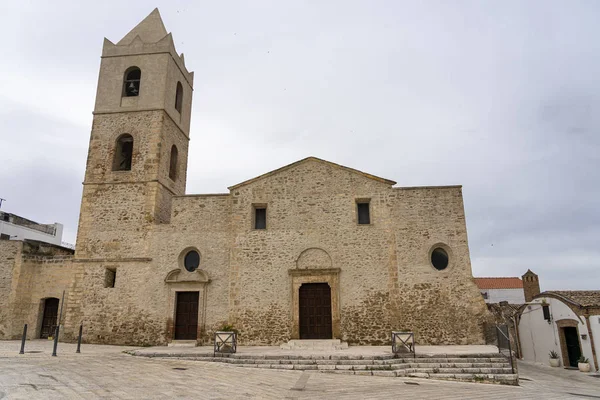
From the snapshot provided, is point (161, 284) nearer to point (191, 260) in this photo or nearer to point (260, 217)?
point (191, 260)

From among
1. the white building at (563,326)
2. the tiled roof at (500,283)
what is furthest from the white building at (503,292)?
the white building at (563,326)

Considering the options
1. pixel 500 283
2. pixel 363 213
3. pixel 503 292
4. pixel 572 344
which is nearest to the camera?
pixel 363 213

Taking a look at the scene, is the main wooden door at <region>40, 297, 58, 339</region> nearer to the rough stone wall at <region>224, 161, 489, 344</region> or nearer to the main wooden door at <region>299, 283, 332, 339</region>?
the rough stone wall at <region>224, 161, 489, 344</region>

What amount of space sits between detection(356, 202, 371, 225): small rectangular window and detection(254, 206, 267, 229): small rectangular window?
12.8 feet

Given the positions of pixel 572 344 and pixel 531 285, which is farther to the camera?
pixel 531 285

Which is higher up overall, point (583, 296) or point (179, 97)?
point (179, 97)

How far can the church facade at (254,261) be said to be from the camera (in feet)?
51.2

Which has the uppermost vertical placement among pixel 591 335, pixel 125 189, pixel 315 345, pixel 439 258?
pixel 125 189

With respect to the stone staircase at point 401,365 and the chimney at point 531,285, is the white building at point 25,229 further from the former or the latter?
the chimney at point 531,285

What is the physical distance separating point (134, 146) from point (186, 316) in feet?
26.0

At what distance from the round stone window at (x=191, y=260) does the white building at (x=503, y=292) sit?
3053cm

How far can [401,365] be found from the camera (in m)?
11.5

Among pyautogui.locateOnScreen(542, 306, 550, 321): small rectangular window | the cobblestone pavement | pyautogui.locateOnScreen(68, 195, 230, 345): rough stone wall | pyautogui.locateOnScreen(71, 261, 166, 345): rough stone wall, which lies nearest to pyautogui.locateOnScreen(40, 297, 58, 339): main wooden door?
pyautogui.locateOnScreen(71, 261, 166, 345): rough stone wall

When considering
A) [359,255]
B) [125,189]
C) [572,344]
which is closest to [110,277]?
[125,189]
